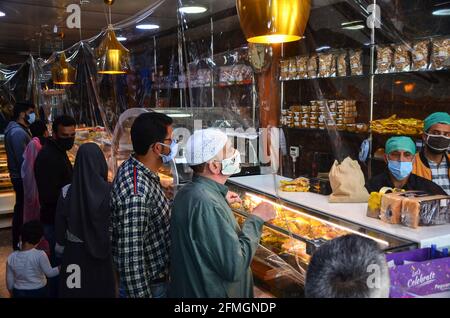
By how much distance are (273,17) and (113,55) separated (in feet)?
7.71

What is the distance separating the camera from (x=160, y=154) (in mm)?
2186

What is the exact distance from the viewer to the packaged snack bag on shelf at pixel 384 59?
3.82 m

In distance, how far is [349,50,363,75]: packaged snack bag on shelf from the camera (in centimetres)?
412

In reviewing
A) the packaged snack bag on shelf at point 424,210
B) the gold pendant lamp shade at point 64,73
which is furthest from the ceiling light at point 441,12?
the gold pendant lamp shade at point 64,73

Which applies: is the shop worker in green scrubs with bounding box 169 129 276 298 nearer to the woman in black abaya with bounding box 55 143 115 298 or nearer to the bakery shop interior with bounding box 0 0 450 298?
the bakery shop interior with bounding box 0 0 450 298

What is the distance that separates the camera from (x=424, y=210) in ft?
6.40

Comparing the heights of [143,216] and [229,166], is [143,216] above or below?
below

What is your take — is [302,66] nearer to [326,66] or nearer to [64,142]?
[326,66]

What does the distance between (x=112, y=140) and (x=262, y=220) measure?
8.44 feet

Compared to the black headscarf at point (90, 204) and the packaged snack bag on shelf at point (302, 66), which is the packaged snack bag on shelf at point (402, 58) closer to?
the packaged snack bag on shelf at point (302, 66)

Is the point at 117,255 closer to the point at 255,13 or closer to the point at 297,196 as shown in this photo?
the point at 297,196

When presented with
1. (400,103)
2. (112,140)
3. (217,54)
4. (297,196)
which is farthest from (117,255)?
(400,103)

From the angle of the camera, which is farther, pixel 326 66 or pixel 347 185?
pixel 326 66

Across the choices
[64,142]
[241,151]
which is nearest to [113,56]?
[64,142]
